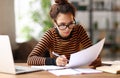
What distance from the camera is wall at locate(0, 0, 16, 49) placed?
12.5 feet

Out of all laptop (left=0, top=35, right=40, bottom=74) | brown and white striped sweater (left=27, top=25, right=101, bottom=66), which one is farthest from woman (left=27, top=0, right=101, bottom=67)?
laptop (left=0, top=35, right=40, bottom=74)

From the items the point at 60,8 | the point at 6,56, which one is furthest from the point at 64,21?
the point at 6,56

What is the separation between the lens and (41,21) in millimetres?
4781

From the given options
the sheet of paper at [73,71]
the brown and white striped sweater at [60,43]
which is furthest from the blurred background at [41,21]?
the sheet of paper at [73,71]

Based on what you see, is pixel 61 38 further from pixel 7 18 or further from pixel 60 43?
pixel 7 18

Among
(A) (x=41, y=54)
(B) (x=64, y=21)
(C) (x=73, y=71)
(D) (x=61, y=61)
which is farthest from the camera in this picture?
(A) (x=41, y=54)

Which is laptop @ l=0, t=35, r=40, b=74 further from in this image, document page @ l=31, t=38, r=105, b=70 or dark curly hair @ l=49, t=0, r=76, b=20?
dark curly hair @ l=49, t=0, r=76, b=20

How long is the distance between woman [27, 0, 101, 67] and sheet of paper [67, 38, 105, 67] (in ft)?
Result: 0.44

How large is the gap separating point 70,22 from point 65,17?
0.05 m

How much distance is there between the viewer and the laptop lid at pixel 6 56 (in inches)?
54.3

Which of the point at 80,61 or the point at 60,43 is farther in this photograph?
the point at 60,43

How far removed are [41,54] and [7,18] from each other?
2219mm

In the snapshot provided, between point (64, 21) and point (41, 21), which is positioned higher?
point (64, 21)

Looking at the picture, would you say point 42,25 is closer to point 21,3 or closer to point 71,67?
point 21,3
